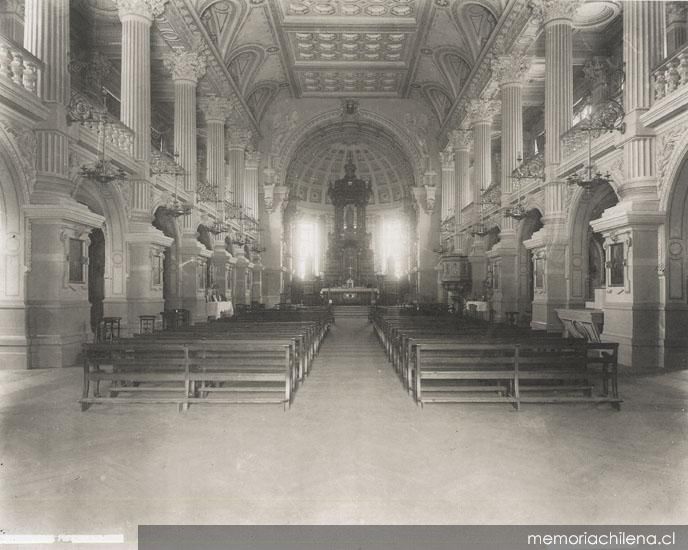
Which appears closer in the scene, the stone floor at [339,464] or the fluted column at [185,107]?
the stone floor at [339,464]

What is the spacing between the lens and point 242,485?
3449 millimetres

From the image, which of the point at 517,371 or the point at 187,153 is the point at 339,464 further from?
the point at 187,153

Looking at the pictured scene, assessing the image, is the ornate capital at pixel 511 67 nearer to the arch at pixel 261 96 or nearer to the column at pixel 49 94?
the column at pixel 49 94

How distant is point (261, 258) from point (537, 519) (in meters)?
23.7

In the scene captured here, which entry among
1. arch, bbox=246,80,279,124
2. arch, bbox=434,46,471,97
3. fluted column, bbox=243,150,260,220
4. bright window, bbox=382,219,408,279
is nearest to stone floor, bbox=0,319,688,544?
arch, bbox=434,46,471,97

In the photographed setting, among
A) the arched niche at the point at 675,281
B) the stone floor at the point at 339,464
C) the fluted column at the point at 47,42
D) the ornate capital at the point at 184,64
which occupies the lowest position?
the stone floor at the point at 339,464

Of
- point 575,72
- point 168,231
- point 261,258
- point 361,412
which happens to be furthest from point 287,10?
point 361,412

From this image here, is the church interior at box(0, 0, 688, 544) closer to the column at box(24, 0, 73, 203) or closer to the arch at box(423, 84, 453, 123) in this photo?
the column at box(24, 0, 73, 203)

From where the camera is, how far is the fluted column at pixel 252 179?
24567 millimetres

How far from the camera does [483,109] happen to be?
18.5 meters

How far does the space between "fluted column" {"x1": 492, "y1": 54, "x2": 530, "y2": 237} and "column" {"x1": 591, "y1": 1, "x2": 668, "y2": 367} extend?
6141 mm

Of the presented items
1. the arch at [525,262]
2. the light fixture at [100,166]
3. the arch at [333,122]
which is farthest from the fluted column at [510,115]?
the arch at [333,122]

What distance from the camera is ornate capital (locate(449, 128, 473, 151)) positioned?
21467 millimetres

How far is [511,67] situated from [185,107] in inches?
377
